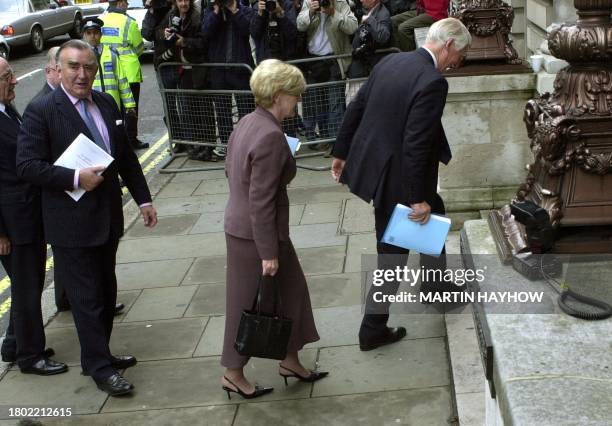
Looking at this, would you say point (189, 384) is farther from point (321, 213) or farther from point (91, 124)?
Answer: point (321, 213)

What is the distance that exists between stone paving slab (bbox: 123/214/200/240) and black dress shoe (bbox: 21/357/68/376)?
114 inches

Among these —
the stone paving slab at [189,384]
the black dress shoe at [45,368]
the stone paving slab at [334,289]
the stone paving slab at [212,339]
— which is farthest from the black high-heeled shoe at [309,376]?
the black dress shoe at [45,368]

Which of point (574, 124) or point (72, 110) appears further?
point (72, 110)

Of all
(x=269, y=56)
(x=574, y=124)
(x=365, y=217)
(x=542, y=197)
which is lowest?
(x=365, y=217)

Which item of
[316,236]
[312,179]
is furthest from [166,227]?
[312,179]

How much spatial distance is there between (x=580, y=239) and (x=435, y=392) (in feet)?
6.76

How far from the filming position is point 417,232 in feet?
17.2

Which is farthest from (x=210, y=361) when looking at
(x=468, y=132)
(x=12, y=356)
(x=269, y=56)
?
(x=269, y=56)

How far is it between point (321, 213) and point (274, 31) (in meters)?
2.92

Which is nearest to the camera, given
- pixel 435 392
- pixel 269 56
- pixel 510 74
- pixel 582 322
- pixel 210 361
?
pixel 582 322

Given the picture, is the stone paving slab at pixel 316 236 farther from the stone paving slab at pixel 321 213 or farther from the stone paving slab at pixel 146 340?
the stone paving slab at pixel 146 340

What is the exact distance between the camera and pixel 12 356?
6.16 metres

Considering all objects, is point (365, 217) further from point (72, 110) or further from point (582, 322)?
point (582, 322)

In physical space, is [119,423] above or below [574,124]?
below
